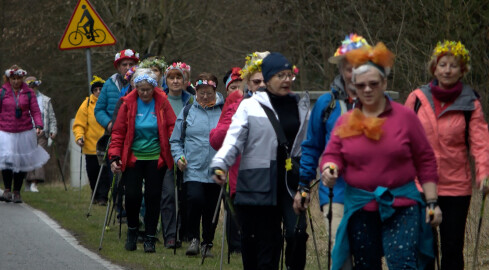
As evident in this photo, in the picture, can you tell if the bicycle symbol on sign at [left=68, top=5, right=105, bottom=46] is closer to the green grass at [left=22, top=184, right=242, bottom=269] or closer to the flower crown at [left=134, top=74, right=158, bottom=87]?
the green grass at [left=22, top=184, right=242, bottom=269]

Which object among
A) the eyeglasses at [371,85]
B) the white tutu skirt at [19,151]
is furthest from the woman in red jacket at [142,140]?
the white tutu skirt at [19,151]

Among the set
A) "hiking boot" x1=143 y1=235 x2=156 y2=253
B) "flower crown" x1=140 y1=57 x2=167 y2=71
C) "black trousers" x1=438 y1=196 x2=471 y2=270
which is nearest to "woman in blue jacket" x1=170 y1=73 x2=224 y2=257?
"hiking boot" x1=143 y1=235 x2=156 y2=253

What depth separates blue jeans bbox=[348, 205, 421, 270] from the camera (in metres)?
5.97

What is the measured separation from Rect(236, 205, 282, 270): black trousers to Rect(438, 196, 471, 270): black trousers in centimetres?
114

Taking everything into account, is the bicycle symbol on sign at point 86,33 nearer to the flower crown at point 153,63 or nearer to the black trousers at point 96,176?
the black trousers at point 96,176

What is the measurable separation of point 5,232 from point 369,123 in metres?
7.66

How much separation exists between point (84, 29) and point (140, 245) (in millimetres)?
4648

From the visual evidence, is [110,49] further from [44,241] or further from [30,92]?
[44,241]

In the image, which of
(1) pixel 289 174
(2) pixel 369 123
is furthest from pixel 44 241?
(2) pixel 369 123

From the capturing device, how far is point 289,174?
756 cm

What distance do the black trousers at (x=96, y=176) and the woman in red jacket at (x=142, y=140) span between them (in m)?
5.51

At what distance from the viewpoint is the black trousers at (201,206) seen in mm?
10891

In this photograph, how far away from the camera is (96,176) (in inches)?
651

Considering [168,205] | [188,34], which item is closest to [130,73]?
[168,205]
